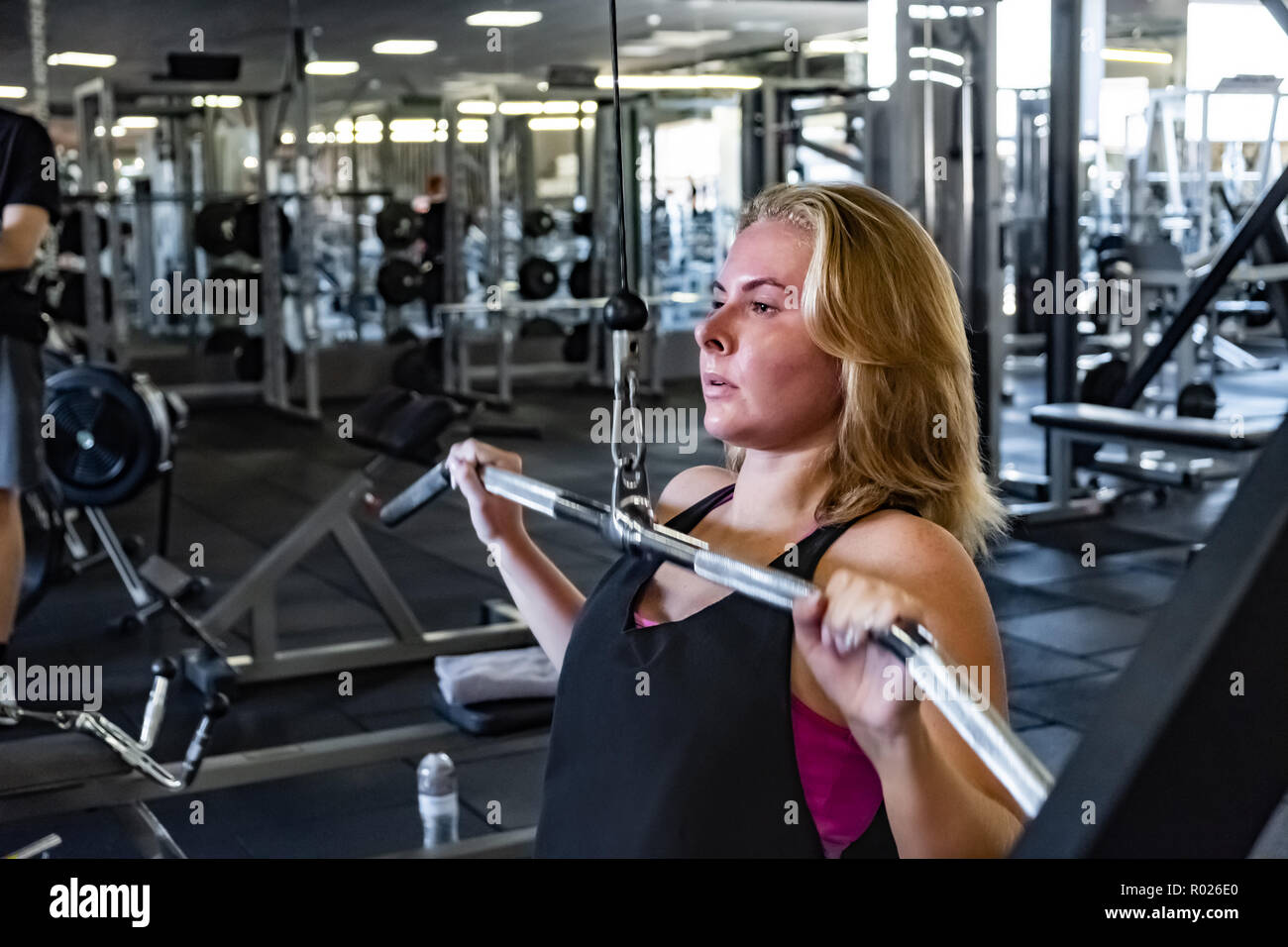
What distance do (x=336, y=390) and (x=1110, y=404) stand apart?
4733 millimetres

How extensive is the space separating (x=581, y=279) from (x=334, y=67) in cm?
198

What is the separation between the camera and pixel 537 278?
8516mm

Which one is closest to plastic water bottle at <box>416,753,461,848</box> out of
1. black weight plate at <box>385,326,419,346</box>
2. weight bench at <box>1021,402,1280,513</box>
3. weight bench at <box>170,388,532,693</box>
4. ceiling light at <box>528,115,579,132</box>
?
weight bench at <box>170,388,532,693</box>

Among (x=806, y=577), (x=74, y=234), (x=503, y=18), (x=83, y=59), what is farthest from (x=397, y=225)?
(x=806, y=577)

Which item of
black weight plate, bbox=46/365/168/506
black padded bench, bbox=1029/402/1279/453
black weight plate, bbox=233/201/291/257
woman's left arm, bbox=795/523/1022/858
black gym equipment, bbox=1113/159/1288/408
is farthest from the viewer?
black weight plate, bbox=233/201/291/257

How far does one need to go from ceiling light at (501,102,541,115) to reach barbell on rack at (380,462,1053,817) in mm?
7706

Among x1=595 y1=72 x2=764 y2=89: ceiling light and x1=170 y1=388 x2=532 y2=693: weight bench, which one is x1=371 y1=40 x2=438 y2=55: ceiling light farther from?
x1=170 y1=388 x2=532 y2=693: weight bench

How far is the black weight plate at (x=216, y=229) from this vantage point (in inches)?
294

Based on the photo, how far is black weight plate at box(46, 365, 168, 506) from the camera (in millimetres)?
3436

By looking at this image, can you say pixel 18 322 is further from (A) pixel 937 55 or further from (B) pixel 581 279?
(B) pixel 581 279

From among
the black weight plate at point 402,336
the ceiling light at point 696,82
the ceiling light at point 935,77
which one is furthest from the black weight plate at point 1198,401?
the black weight plate at point 402,336

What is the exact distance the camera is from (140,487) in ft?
11.4

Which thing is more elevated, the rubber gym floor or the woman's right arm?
the woman's right arm

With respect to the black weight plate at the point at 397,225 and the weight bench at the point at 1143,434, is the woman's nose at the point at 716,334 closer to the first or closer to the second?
the weight bench at the point at 1143,434
